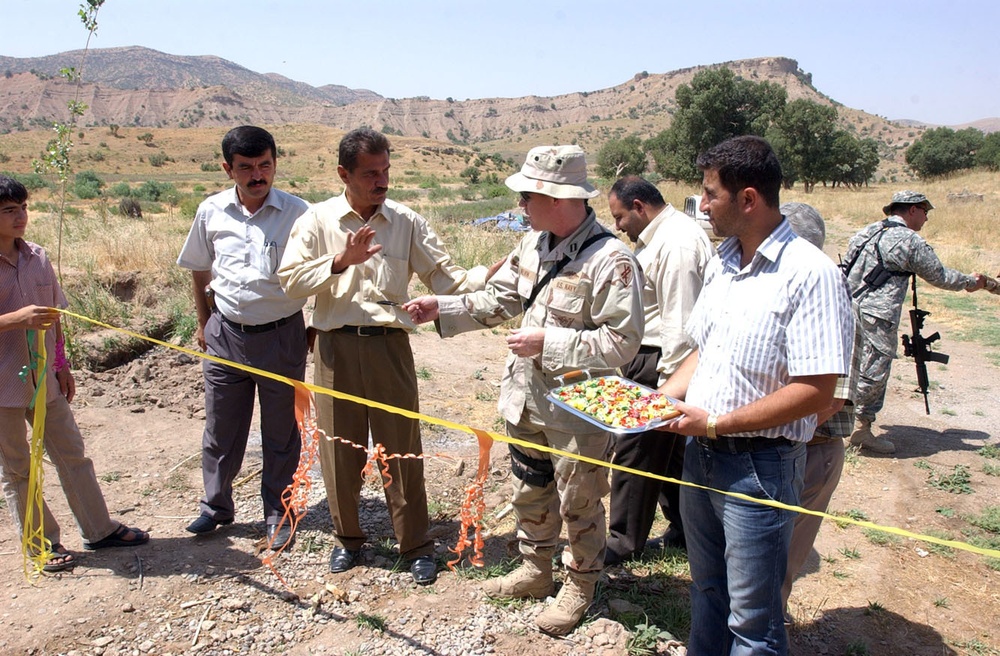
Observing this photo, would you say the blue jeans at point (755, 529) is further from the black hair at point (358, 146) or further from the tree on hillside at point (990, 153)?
the tree on hillside at point (990, 153)

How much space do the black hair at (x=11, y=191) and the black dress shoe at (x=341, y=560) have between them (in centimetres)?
236

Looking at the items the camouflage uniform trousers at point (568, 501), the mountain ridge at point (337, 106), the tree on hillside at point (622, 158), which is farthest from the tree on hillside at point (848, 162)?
the mountain ridge at point (337, 106)

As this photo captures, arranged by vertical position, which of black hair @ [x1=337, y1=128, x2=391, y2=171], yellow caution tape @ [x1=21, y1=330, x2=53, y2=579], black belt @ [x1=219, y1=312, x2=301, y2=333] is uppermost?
black hair @ [x1=337, y1=128, x2=391, y2=171]

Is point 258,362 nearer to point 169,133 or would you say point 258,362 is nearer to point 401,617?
point 401,617

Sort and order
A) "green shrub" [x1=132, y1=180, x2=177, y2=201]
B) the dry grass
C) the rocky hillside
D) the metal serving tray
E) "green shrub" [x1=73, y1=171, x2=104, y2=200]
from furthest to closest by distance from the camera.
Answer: the rocky hillside → "green shrub" [x1=132, y1=180, x2=177, y2=201] → "green shrub" [x1=73, y1=171, x2=104, y2=200] → the dry grass → the metal serving tray

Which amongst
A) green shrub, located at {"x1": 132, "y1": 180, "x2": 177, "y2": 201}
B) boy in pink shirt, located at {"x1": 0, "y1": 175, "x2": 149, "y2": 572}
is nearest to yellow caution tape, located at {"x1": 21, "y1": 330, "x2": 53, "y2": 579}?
boy in pink shirt, located at {"x1": 0, "y1": 175, "x2": 149, "y2": 572}

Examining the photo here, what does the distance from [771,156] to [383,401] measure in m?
2.16

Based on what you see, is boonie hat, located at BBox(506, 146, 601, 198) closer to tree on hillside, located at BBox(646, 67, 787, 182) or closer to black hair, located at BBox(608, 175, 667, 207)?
black hair, located at BBox(608, 175, 667, 207)

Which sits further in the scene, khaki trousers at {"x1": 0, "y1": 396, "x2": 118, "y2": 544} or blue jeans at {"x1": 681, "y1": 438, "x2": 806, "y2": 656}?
khaki trousers at {"x1": 0, "y1": 396, "x2": 118, "y2": 544}

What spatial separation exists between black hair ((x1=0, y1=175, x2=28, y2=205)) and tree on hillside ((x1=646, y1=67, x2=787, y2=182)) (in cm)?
3562

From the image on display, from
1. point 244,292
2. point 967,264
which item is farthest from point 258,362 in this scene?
point 967,264

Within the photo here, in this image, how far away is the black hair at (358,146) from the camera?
3.21m

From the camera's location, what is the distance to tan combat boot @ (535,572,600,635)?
120 inches

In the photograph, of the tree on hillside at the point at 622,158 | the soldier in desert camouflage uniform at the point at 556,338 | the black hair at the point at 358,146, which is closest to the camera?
the soldier in desert camouflage uniform at the point at 556,338
